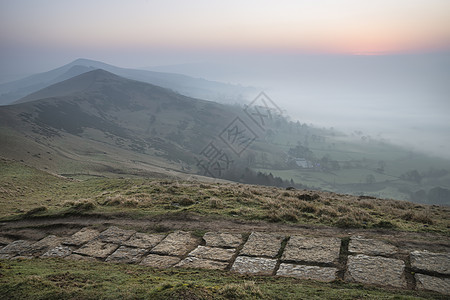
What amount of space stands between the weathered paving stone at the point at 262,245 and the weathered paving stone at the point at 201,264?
1209 mm

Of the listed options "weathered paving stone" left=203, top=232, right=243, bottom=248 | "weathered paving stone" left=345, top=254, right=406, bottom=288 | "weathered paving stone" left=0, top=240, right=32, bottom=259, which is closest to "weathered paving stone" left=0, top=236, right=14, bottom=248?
"weathered paving stone" left=0, top=240, right=32, bottom=259

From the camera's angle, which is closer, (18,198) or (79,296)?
(79,296)

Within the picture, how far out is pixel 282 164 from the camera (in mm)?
177250

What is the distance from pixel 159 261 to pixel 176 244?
5.18 ft

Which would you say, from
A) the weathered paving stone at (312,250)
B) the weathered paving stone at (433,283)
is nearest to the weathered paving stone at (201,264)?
the weathered paving stone at (312,250)

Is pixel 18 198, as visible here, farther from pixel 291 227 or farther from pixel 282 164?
pixel 282 164

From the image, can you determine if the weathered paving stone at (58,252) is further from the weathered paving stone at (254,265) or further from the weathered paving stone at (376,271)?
the weathered paving stone at (376,271)

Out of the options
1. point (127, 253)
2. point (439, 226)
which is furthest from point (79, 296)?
point (439, 226)

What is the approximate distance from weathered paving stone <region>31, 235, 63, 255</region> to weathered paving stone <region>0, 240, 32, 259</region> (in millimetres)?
305

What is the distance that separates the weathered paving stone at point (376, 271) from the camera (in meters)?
8.84

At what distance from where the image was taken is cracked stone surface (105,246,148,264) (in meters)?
11.6

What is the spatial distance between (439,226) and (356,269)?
793 cm

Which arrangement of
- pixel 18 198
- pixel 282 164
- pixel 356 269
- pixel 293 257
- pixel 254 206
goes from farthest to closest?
pixel 282 164 < pixel 18 198 < pixel 254 206 < pixel 293 257 < pixel 356 269

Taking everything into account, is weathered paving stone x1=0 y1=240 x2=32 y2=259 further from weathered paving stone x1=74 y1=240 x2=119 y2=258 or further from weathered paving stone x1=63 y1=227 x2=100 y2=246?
weathered paving stone x1=74 y1=240 x2=119 y2=258
